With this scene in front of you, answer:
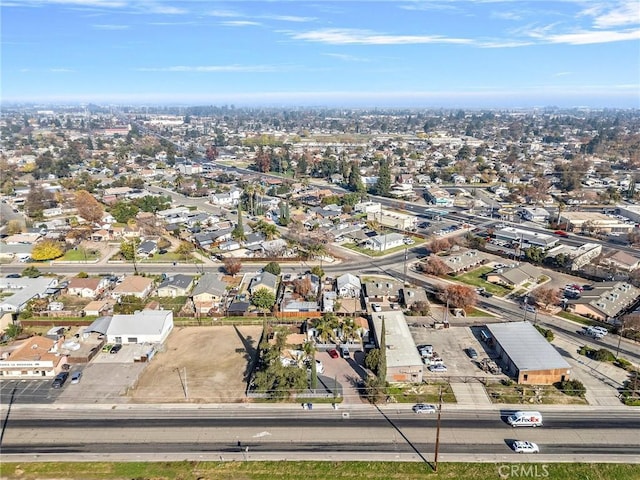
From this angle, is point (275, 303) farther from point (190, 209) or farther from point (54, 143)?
point (54, 143)

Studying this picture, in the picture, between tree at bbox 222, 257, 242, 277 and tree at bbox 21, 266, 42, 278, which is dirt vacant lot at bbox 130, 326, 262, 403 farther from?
tree at bbox 21, 266, 42, 278

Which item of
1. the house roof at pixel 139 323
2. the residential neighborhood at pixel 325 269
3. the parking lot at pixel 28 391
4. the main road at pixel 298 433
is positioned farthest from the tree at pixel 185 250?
the main road at pixel 298 433

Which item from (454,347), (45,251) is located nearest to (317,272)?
(454,347)

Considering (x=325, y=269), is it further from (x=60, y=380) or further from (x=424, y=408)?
(x=60, y=380)

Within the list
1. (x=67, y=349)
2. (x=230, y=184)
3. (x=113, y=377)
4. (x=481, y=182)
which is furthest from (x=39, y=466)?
(x=481, y=182)

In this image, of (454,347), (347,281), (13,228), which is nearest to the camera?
(454,347)

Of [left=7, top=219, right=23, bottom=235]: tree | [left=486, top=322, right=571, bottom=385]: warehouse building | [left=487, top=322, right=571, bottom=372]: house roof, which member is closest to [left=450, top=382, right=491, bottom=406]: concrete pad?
[left=486, top=322, right=571, bottom=385]: warehouse building
